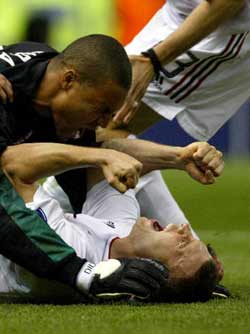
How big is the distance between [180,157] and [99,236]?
40 cm

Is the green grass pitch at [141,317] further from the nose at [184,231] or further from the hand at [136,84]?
the hand at [136,84]

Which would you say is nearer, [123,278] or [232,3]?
[123,278]

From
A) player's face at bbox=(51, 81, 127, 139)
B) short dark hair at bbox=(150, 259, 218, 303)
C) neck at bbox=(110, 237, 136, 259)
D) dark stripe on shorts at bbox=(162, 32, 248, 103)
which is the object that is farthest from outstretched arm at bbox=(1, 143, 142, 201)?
dark stripe on shorts at bbox=(162, 32, 248, 103)

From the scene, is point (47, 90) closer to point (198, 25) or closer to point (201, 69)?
point (198, 25)

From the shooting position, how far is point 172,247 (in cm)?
468

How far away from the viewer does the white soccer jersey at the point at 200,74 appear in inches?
231

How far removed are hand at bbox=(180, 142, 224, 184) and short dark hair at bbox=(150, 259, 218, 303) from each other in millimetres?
293

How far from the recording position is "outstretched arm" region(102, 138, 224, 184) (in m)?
4.75

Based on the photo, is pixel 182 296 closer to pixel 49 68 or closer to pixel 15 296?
pixel 15 296

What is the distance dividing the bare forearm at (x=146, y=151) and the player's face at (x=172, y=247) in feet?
1.42

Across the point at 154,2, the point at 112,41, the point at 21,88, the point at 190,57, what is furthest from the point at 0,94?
the point at 154,2

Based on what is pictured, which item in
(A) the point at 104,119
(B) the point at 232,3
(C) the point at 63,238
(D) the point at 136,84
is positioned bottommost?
(C) the point at 63,238

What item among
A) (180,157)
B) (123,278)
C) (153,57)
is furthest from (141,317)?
(153,57)

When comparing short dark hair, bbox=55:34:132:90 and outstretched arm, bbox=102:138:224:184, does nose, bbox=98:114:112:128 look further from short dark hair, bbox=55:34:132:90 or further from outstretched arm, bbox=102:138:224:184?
outstretched arm, bbox=102:138:224:184
